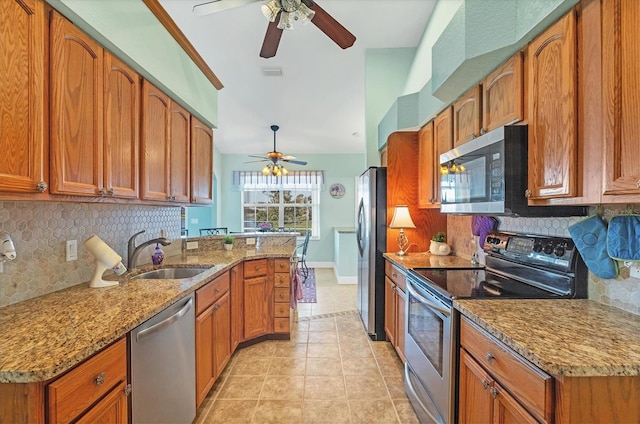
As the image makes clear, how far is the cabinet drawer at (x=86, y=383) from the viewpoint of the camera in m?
0.85

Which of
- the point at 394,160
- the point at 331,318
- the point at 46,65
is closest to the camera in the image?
the point at 46,65

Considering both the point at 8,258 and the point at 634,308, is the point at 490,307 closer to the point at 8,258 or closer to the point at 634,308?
the point at 634,308

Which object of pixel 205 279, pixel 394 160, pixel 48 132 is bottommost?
pixel 205 279

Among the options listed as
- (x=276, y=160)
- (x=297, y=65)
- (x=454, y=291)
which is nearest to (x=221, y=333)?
(x=454, y=291)

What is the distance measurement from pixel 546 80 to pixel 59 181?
209 centimetres

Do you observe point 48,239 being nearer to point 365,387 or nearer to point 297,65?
point 365,387

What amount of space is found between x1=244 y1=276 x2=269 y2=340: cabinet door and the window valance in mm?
4340

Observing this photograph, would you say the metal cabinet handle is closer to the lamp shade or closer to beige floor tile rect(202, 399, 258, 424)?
beige floor tile rect(202, 399, 258, 424)

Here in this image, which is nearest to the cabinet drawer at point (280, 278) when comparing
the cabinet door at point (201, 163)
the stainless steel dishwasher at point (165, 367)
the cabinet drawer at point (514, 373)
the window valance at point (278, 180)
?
the cabinet door at point (201, 163)

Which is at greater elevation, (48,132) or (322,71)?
(322,71)

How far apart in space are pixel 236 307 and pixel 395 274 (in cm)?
141

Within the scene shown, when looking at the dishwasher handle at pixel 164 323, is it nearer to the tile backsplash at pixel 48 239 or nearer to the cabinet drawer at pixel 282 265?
the tile backsplash at pixel 48 239

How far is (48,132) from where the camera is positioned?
1179mm

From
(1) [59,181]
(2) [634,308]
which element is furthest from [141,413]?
(2) [634,308]
